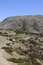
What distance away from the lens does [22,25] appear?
146000mm

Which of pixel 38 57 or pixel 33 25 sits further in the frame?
pixel 33 25

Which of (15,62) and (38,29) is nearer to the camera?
(15,62)

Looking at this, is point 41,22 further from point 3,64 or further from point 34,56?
point 3,64

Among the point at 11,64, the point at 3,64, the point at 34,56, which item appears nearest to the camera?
the point at 3,64

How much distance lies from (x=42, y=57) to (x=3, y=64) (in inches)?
521

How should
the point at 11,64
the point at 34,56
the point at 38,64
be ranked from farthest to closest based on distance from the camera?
1. the point at 34,56
2. the point at 38,64
3. the point at 11,64

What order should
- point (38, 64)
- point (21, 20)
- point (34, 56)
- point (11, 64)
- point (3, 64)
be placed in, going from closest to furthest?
1. point (3, 64)
2. point (11, 64)
3. point (38, 64)
4. point (34, 56)
5. point (21, 20)

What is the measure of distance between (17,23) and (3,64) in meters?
127

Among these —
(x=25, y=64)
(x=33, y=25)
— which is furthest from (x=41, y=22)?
(x=25, y=64)

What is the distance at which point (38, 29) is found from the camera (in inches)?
5167

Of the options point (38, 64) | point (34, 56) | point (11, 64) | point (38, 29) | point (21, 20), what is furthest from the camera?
point (21, 20)

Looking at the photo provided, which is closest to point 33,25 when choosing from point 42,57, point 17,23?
point 17,23

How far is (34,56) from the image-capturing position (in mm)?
36625

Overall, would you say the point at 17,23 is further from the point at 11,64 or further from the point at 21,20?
the point at 11,64
